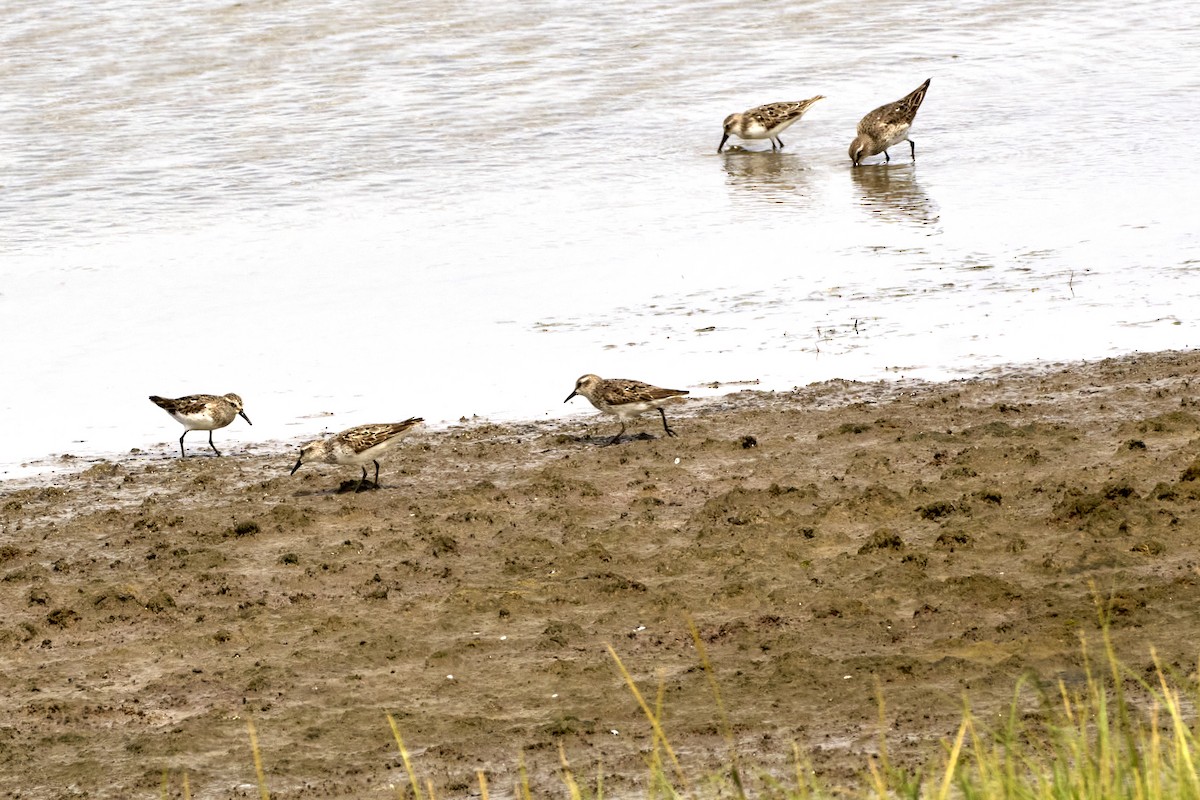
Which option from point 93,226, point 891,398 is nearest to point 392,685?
point 891,398

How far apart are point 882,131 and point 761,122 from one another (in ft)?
5.77

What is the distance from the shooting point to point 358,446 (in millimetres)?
11055

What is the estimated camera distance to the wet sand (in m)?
7.39

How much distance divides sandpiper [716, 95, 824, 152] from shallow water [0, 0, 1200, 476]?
1.30 ft

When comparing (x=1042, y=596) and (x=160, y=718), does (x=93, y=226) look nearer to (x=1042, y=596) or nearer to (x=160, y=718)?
(x=160, y=718)

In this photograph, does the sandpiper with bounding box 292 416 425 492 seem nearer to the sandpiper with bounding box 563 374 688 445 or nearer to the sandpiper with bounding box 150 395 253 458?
the sandpiper with bounding box 150 395 253 458

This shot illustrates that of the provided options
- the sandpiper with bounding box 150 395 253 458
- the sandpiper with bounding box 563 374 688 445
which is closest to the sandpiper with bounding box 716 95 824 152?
the sandpiper with bounding box 563 374 688 445

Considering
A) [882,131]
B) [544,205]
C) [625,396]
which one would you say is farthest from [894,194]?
[625,396]

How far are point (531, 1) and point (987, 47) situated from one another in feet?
27.8

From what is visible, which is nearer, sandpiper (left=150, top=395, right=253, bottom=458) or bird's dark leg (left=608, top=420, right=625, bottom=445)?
sandpiper (left=150, top=395, right=253, bottom=458)

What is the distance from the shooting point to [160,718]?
7.90 metres

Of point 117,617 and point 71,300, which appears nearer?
point 117,617

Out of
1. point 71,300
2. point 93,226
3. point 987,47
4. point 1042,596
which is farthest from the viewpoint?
point 987,47

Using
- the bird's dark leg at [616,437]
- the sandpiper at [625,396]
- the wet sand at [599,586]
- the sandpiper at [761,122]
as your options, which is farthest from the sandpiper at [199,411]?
the sandpiper at [761,122]
